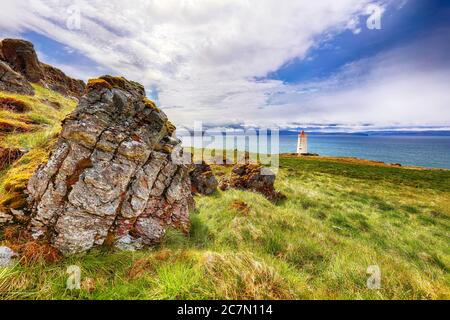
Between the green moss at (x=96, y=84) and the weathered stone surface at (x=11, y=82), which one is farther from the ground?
the weathered stone surface at (x=11, y=82)

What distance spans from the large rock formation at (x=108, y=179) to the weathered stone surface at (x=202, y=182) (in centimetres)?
Answer: 671

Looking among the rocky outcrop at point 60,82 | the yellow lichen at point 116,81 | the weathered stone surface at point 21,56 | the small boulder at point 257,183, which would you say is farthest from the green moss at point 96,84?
the rocky outcrop at point 60,82

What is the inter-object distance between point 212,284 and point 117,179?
4108 millimetres

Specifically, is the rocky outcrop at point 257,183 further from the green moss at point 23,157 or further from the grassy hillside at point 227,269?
the green moss at point 23,157

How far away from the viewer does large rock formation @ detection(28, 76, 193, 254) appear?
537cm

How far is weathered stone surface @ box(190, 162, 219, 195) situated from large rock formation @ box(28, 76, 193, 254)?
6711mm

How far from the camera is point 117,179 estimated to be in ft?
20.0

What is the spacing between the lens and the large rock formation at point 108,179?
537 centimetres

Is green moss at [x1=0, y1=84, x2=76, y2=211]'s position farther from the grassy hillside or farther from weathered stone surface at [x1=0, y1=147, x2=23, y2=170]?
weathered stone surface at [x1=0, y1=147, x2=23, y2=170]

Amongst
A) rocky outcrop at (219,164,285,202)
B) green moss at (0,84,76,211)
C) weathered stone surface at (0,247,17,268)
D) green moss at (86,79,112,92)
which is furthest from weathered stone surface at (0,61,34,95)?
weathered stone surface at (0,247,17,268)

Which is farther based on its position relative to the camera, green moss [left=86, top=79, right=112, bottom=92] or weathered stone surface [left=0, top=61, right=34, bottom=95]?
A: weathered stone surface [left=0, top=61, right=34, bottom=95]

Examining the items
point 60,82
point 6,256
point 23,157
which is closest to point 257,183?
point 23,157

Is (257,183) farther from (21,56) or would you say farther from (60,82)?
(60,82)
